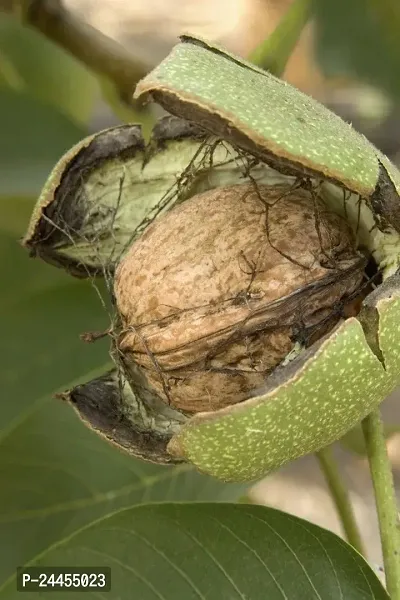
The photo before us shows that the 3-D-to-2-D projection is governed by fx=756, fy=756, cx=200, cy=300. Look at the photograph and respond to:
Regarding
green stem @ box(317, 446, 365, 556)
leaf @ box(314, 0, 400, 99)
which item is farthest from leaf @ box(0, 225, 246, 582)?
leaf @ box(314, 0, 400, 99)

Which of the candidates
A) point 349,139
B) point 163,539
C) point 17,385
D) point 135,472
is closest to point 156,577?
point 163,539

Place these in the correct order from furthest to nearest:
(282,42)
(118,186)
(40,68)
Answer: (40,68)
(282,42)
(118,186)

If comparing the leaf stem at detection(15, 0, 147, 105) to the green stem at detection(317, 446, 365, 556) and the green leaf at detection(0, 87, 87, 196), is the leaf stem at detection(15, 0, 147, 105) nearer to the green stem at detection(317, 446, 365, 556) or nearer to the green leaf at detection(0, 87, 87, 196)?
the green leaf at detection(0, 87, 87, 196)

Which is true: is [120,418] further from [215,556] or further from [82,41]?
[82,41]

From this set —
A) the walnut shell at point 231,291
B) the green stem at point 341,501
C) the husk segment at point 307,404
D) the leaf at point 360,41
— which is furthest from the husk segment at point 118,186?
the leaf at point 360,41

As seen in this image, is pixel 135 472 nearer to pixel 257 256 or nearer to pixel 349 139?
pixel 257 256

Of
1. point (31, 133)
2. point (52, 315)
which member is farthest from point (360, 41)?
point (52, 315)
